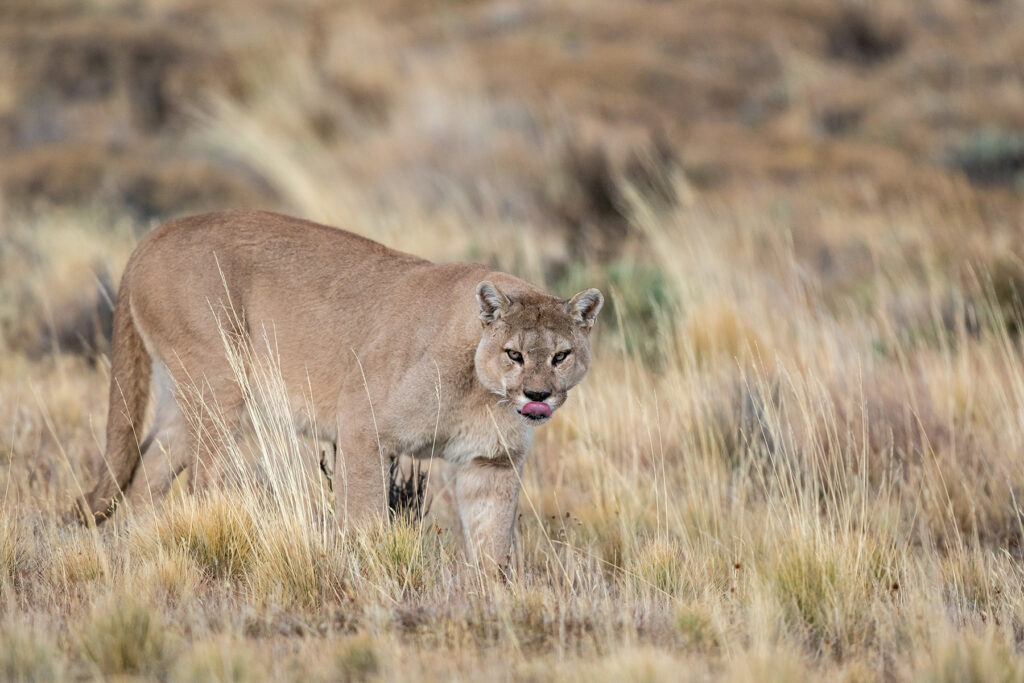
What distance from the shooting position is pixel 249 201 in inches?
567

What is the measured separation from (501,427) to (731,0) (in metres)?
22.0

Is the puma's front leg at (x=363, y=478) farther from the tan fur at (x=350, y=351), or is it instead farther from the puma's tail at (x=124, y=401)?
the puma's tail at (x=124, y=401)

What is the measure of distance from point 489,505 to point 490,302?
916 mm

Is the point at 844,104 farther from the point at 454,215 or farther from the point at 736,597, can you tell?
the point at 736,597

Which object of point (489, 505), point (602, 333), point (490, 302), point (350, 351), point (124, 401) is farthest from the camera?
point (602, 333)

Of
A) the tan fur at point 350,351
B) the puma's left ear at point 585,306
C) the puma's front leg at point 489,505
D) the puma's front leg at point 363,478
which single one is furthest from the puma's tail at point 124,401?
the puma's left ear at point 585,306

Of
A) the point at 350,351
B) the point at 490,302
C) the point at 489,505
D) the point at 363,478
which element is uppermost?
the point at 490,302

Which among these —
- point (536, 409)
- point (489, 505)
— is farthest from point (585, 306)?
point (489, 505)

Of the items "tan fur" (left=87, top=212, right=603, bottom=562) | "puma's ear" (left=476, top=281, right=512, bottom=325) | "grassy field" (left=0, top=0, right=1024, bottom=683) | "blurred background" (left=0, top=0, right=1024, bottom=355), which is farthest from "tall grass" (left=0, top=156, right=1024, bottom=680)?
"blurred background" (left=0, top=0, right=1024, bottom=355)

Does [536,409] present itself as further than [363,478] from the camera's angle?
No

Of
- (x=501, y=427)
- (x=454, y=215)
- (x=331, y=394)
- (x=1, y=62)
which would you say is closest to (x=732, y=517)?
(x=501, y=427)

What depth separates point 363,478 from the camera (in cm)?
517

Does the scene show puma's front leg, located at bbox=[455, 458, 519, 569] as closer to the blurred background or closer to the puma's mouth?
the puma's mouth

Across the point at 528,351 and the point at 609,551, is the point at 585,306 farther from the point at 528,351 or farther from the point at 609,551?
the point at 609,551
